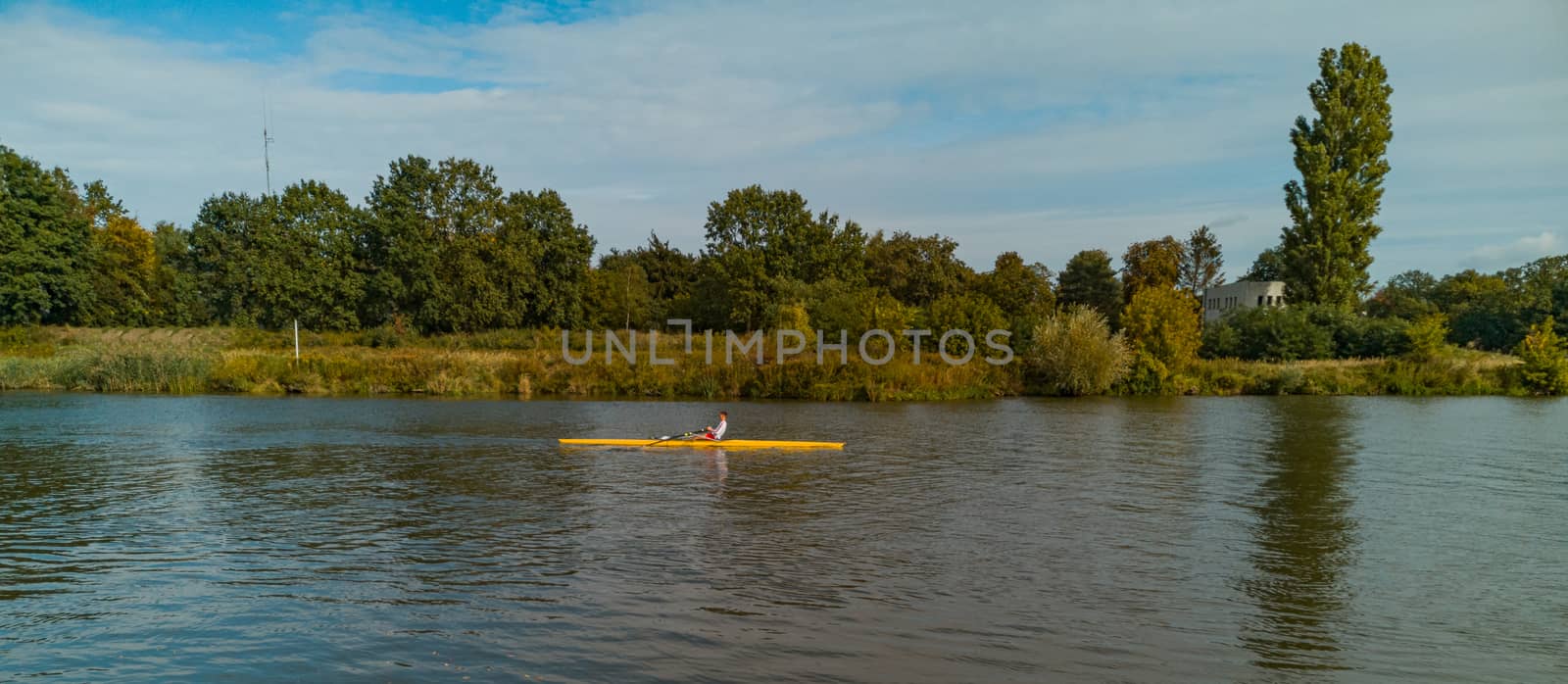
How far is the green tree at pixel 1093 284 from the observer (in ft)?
225

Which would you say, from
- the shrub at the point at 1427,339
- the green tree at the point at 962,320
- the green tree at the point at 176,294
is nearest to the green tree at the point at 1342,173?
the shrub at the point at 1427,339

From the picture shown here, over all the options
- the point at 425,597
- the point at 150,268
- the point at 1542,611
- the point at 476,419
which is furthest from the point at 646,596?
the point at 150,268

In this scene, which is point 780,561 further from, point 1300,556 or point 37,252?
point 37,252

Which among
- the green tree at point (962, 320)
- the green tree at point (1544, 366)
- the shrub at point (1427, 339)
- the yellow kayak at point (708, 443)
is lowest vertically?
the yellow kayak at point (708, 443)

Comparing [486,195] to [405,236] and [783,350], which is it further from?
[783,350]

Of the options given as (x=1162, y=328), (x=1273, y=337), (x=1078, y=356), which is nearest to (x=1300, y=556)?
(x=1078, y=356)

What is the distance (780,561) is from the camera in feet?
41.8

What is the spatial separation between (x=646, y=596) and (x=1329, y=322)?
5134 centimetres

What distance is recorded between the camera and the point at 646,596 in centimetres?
1104

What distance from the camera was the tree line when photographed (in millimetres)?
51094

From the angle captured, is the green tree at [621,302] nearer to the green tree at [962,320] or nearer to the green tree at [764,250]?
the green tree at [764,250]

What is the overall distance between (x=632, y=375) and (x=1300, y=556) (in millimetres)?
32585

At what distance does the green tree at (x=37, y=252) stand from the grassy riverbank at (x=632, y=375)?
39.3 ft

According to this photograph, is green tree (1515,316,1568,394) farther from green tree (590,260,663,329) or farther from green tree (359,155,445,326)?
green tree (359,155,445,326)
